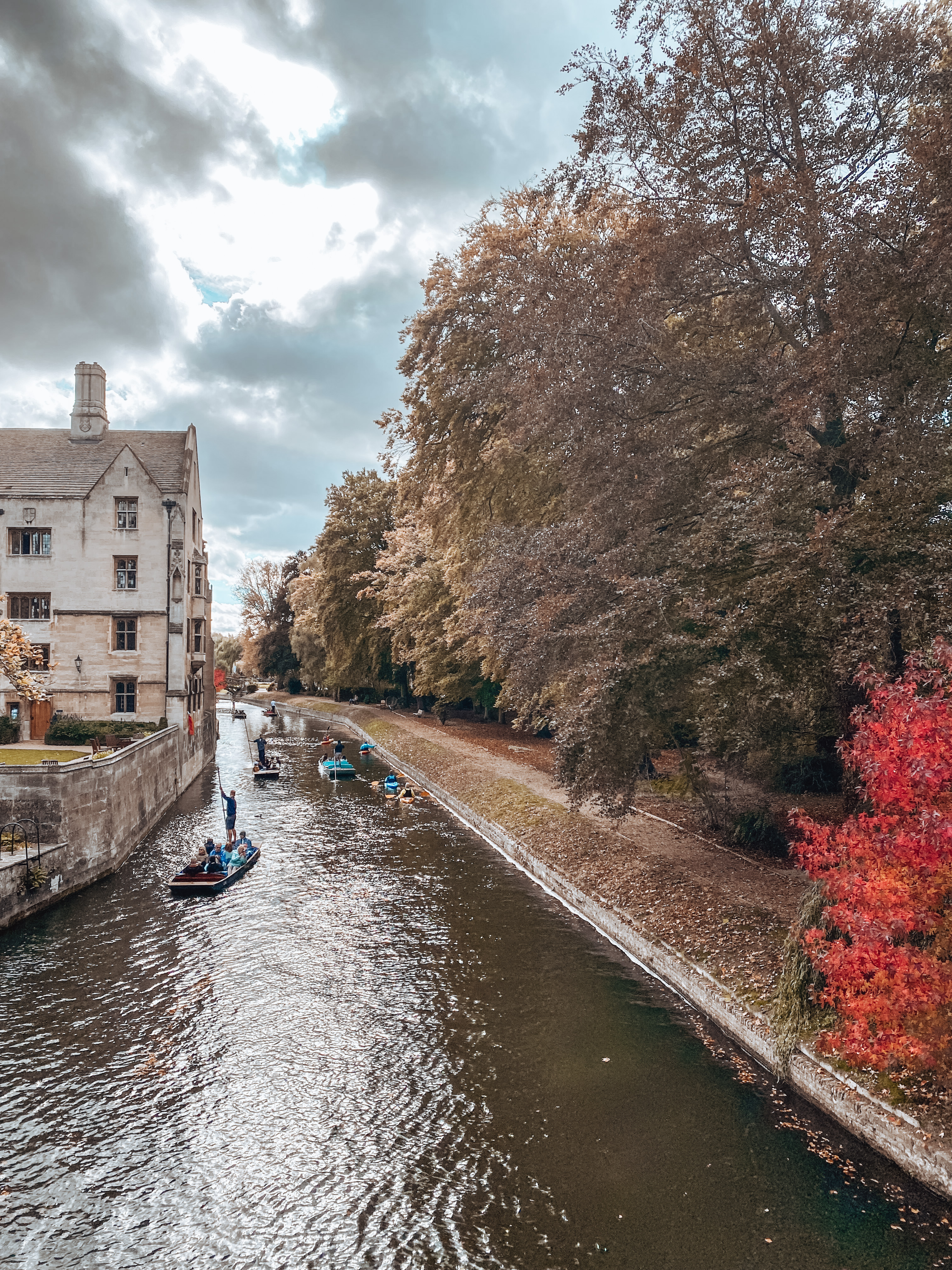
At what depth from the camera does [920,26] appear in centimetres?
1590

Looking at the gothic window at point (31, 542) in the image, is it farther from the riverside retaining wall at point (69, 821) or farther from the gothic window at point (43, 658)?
the riverside retaining wall at point (69, 821)

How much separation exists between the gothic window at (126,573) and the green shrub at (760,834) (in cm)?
2530

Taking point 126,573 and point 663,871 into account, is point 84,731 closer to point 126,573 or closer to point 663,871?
point 126,573

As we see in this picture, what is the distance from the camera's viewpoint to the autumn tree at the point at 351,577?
59.3 meters

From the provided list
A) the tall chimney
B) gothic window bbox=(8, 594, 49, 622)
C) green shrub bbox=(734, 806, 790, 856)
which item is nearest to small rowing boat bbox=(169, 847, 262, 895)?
A: green shrub bbox=(734, 806, 790, 856)

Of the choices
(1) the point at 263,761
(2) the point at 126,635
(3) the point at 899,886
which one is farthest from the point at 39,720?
(3) the point at 899,886

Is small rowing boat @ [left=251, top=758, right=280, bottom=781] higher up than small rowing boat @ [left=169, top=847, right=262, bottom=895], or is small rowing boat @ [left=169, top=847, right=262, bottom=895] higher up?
small rowing boat @ [left=251, top=758, right=280, bottom=781]

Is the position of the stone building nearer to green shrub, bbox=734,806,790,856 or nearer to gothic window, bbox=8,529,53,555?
gothic window, bbox=8,529,53,555

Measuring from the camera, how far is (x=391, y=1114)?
10219 millimetres

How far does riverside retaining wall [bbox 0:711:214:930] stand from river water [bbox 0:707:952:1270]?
0.97m

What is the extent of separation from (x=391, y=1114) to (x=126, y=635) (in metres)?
26.2

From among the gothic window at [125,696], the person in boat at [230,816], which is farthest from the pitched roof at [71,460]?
the person in boat at [230,816]

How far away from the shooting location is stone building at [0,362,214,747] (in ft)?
103

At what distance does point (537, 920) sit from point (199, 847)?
11336 mm
